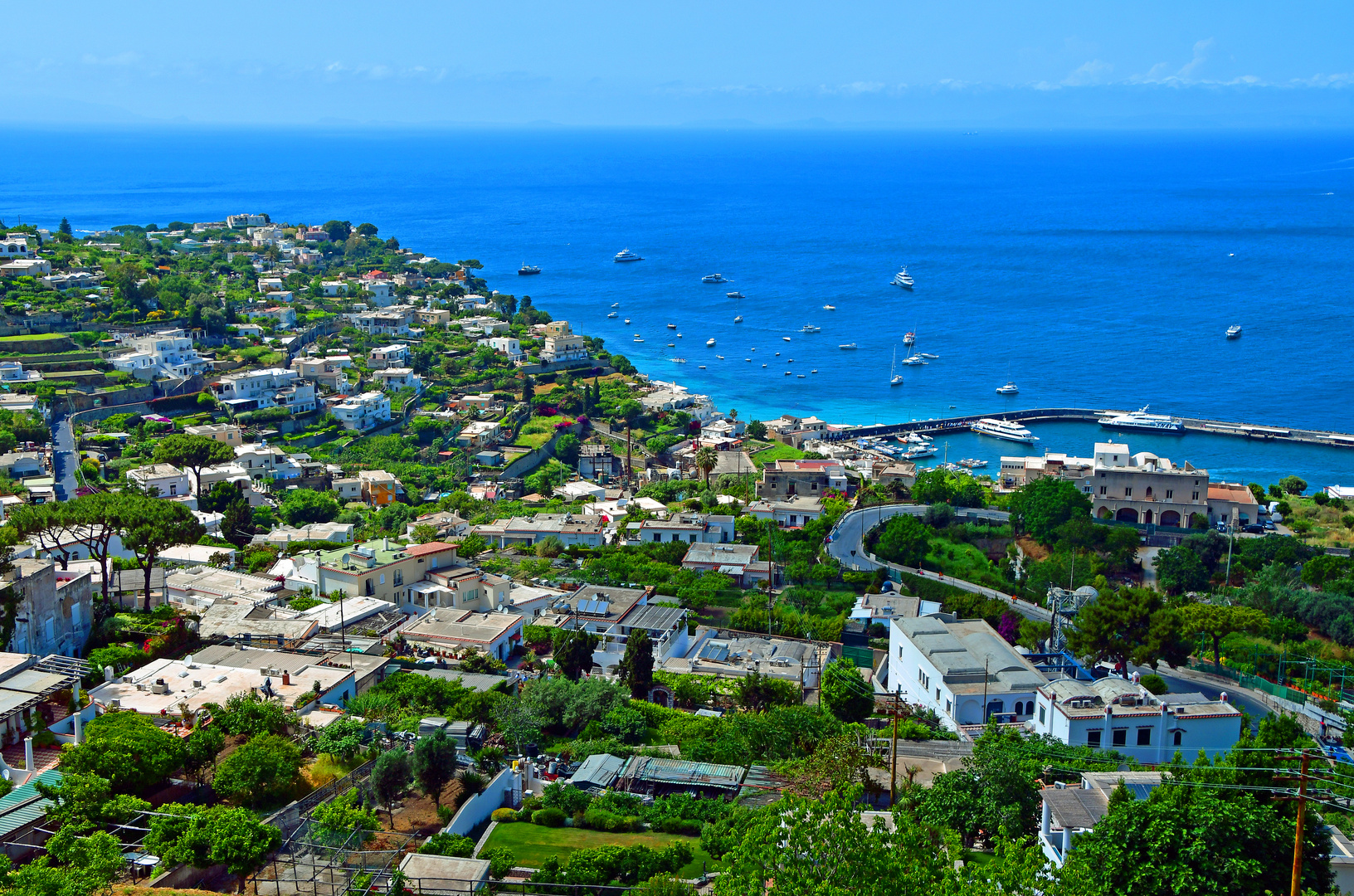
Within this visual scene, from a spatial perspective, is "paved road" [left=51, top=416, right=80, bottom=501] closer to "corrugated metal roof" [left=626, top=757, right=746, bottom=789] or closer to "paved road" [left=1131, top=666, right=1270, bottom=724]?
"corrugated metal roof" [left=626, top=757, right=746, bottom=789]

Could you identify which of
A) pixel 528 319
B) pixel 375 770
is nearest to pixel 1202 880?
pixel 375 770

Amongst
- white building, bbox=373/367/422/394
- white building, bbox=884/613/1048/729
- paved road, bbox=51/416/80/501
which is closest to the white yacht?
white building, bbox=373/367/422/394

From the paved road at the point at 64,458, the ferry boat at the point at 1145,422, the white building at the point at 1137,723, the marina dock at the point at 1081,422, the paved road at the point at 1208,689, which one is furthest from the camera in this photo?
the ferry boat at the point at 1145,422

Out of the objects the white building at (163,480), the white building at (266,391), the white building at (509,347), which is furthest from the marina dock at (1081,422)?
the white building at (163,480)

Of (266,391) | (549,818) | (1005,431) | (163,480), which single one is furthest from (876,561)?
(266,391)

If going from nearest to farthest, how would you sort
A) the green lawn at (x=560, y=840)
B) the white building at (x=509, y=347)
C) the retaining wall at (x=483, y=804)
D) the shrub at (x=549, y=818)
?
the green lawn at (x=560, y=840) < the retaining wall at (x=483, y=804) < the shrub at (x=549, y=818) < the white building at (x=509, y=347)

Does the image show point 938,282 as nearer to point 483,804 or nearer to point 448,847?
point 483,804

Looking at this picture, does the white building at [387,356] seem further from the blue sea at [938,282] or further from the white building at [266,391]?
the blue sea at [938,282]
